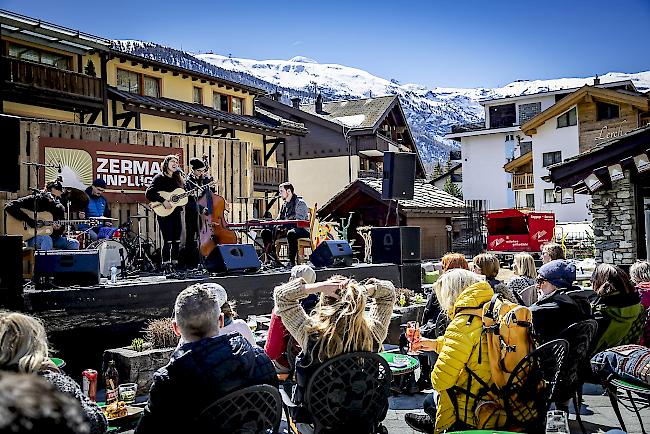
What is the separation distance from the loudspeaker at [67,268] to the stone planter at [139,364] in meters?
1.05

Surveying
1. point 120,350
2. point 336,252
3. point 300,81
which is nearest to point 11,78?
point 336,252

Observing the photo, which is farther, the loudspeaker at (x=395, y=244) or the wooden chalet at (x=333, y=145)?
the wooden chalet at (x=333, y=145)

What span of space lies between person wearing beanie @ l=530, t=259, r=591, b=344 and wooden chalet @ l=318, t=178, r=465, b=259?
53.1 ft

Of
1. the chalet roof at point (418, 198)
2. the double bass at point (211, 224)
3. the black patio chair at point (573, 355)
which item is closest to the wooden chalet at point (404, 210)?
the chalet roof at point (418, 198)

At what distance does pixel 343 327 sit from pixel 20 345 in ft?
5.35

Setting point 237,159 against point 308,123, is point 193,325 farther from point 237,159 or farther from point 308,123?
point 308,123

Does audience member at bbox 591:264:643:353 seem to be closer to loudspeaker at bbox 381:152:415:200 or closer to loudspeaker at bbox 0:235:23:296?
loudspeaker at bbox 0:235:23:296

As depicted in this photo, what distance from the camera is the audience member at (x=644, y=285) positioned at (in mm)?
4988

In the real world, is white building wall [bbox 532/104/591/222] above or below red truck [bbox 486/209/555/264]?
above

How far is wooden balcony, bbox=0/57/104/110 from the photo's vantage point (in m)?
16.8

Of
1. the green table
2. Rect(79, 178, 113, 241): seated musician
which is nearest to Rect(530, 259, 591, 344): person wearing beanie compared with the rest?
the green table

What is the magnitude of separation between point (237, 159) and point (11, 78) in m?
7.06

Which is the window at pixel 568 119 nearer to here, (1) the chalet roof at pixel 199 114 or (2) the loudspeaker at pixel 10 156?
(1) the chalet roof at pixel 199 114

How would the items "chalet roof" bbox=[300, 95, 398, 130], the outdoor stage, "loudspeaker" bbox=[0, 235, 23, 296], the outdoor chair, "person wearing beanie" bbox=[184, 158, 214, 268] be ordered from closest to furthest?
1. the outdoor chair
2. "loudspeaker" bbox=[0, 235, 23, 296]
3. the outdoor stage
4. "person wearing beanie" bbox=[184, 158, 214, 268]
5. "chalet roof" bbox=[300, 95, 398, 130]
